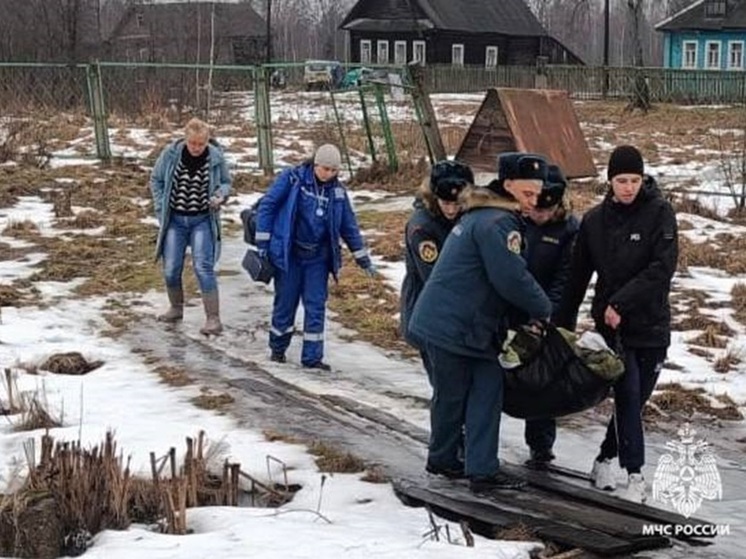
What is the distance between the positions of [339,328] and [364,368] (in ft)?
3.92

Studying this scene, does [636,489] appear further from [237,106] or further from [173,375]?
[237,106]

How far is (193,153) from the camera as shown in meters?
8.97

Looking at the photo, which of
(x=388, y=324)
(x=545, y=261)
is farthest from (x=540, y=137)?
(x=545, y=261)

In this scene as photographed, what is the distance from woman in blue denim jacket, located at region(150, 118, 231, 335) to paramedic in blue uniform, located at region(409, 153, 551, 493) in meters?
3.93

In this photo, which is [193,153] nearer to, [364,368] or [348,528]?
[364,368]

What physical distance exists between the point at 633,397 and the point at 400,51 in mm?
60500

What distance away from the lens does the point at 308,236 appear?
7.97 meters

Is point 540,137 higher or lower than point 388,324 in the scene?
higher

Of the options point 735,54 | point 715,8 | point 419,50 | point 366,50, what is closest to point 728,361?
point 715,8

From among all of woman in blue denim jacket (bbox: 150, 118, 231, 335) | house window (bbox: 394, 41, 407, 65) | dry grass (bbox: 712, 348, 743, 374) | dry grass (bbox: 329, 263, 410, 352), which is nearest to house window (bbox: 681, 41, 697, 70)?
house window (bbox: 394, 41, 407, 65)

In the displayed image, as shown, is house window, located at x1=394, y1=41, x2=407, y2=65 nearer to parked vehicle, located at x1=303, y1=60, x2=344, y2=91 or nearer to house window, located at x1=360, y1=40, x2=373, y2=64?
house window, located at x1=360, y1=40, x2=373, y2=64

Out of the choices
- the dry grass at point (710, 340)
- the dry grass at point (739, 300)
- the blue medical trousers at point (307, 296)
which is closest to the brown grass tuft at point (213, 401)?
the blue medical trousers at point (307, 296)

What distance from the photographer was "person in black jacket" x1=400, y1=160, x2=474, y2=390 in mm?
5531

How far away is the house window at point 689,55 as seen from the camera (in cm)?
5959
